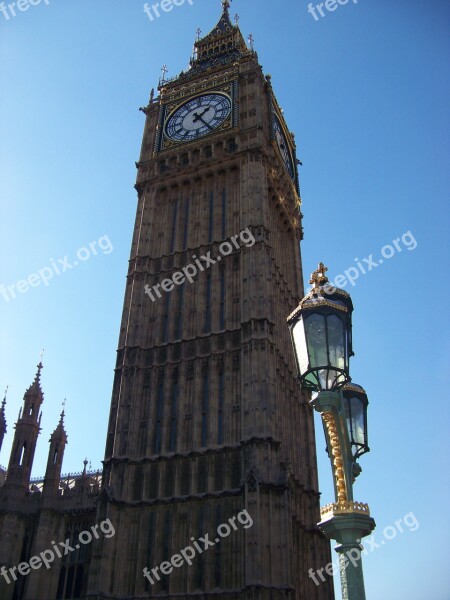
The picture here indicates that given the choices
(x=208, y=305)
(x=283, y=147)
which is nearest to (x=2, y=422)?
(x=208, y=305)

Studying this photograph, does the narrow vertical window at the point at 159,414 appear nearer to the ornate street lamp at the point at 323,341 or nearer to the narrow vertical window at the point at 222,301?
the narrow vertical window at the point at 222,301

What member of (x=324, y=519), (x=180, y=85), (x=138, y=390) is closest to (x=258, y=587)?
(x=138, y=390)

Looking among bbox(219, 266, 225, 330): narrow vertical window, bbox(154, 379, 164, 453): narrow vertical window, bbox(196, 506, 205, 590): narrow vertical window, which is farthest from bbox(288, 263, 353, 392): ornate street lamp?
bbox(219, 266, 225, 330): narrow vertical window

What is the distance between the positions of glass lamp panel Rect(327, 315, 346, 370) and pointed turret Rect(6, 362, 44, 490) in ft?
110

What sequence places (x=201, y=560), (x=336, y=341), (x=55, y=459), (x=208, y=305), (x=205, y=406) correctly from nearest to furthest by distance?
(x=336, y=341)
(x=201, y=560)
(x=205, y=406)
(x=55, y=459)
(x=208, y=305)

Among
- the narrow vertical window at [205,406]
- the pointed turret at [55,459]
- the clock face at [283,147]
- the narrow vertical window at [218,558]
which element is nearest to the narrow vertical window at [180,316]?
the narrow vertical window at [205,406]

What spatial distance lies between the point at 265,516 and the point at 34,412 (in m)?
17.9

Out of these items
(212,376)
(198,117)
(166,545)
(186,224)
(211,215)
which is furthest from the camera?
(198,117)

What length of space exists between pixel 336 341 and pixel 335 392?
722mm

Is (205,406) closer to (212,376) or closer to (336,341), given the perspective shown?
(212,376)

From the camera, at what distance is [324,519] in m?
8.67

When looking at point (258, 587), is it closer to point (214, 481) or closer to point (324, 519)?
point (214, 481)

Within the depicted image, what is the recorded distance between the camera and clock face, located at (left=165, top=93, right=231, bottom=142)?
163ft

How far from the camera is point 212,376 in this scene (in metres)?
36.9
